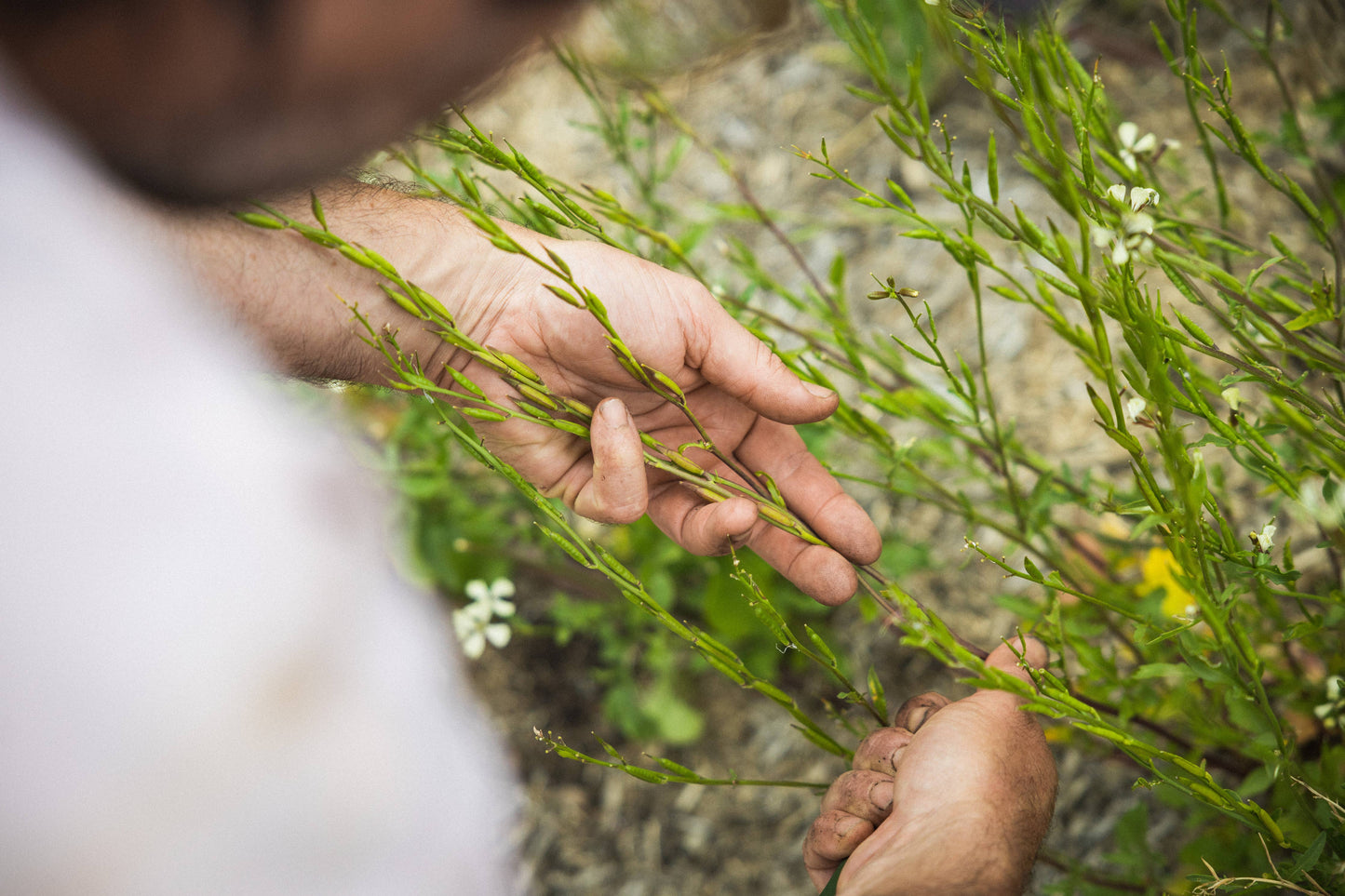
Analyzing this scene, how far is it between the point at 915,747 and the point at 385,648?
3.83 feet

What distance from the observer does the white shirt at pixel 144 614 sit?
1.11 metres

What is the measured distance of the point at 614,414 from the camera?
3.23ft

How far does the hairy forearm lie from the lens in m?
1.16

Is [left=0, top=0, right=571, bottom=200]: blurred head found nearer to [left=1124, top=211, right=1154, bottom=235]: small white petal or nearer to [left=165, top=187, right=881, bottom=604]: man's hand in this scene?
[left=165, top=187, right=881, bottom=604]: man's hand

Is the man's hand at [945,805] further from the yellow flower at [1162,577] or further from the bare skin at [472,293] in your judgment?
the yellow flower at [1162,577]

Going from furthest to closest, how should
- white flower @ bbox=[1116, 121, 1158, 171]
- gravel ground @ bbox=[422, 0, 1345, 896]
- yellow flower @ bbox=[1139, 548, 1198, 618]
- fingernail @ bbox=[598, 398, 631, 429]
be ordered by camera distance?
gravel ground @ bbox=[422, 0, 1345, 896] → yellow flower @ bbox=[1139, 548, 1198, 618] → fingernail @ bbox=[598, 398, 631, 429] → white flower @ bbox=[1116, 121, 1158, 171]

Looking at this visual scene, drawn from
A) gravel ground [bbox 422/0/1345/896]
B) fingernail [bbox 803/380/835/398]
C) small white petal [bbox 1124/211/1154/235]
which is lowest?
gravel ground [bbox 422/0/1345/896]

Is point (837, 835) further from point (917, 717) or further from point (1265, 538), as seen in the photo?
point (1265, 538)

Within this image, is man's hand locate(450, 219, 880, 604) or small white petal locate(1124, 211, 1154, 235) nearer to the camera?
small white petal locate(1124, 211, 1154, 235)

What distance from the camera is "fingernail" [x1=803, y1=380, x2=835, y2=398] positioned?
1017 mm

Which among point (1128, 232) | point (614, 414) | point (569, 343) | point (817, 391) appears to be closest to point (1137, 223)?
point (1128, 232)

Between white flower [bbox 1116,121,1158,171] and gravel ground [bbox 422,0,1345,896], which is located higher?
white flower [bbox 1116,121,1158,171]

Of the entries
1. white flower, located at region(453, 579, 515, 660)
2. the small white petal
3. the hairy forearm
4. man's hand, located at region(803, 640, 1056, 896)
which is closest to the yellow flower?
man's hand, located at region(803, 640, 1056, 896)

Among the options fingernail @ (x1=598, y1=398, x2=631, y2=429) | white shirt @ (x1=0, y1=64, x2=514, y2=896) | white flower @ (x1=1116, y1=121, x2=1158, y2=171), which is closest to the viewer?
white flower @ (x1=1116, y1=121, x2=1158, y2=171)
